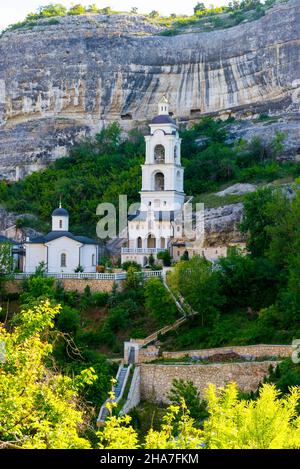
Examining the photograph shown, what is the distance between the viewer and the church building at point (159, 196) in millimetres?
58625

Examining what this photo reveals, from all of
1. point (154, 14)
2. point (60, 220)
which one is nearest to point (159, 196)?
point (60, 220)

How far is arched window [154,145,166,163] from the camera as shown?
62.4 meters

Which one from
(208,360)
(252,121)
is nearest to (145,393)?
(208,360)

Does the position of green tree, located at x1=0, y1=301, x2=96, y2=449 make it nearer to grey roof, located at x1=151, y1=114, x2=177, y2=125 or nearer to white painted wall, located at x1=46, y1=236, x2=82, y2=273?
white painted wall, located at x1=46, y1=236, x2=82, y2=273

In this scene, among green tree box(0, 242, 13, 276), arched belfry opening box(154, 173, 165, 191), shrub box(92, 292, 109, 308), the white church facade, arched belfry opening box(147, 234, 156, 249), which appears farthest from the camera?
arched belfry opening box(154, 173, 165, 191)

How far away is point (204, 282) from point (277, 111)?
3005cm

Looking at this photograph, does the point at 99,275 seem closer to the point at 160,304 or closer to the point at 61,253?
the point at 61,253

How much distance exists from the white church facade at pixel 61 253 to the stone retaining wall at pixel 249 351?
1297 centimetres

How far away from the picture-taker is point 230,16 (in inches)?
3415

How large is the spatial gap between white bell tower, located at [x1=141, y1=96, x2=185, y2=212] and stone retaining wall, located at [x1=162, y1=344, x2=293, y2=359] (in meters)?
17.4

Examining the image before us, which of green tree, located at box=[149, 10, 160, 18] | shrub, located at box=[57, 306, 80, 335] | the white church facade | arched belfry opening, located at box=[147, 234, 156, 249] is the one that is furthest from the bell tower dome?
green tree, located at box=[149, 10, 160, 18]

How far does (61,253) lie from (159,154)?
9.44 m

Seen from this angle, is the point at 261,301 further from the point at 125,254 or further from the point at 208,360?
the point at 125,254
